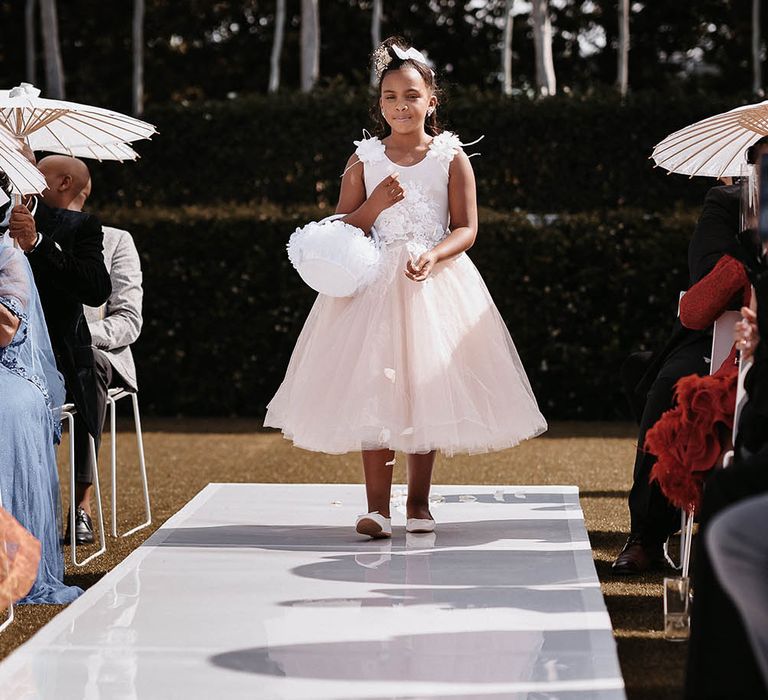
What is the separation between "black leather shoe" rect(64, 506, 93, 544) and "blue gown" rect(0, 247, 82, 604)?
1.13 m

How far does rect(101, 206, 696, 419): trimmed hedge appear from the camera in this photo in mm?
12141

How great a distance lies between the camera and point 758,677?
2691mm

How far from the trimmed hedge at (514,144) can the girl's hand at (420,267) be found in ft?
26.2

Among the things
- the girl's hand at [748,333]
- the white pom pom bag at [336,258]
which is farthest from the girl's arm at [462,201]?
the girl's hand at [748,333]

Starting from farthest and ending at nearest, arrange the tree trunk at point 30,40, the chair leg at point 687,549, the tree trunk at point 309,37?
the tree trunk at point 30,40 < the tree trunk at point 309,37 < the chair leg at point 687,549

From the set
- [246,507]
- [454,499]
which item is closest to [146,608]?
[246,507]

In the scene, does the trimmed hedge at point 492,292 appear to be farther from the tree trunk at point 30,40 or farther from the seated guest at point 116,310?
the tree trunk at point 30,40

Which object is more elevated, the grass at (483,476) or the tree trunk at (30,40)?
the tree trunk at (30,40)

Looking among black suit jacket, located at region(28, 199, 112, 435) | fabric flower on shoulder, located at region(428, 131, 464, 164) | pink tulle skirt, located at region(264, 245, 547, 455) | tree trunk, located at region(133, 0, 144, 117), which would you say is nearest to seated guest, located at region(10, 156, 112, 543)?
black suit jacket, located at region(28, 199, 112, 435)

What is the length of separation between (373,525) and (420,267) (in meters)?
1.10

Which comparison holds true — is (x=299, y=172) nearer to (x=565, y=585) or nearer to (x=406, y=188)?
(x=406, y=188)

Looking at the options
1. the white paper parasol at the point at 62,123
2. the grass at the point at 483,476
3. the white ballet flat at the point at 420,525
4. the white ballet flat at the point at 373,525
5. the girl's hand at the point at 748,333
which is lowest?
the grass at the point at 483,476

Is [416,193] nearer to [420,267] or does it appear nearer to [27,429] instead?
[420,267]

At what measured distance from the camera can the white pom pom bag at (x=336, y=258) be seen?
5520mm
